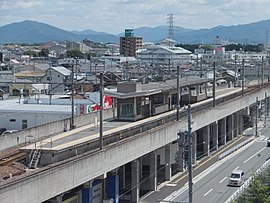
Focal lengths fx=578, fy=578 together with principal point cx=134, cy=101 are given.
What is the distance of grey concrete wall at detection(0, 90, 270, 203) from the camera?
45.0 ft

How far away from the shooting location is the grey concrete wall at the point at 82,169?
13.7 meters

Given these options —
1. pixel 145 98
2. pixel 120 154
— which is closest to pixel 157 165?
pixel 145 98

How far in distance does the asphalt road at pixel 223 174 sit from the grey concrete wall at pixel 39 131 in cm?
548

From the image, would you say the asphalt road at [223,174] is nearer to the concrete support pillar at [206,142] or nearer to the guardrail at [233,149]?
the guardrail at [233,149]

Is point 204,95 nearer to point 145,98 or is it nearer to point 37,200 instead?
point 145,98

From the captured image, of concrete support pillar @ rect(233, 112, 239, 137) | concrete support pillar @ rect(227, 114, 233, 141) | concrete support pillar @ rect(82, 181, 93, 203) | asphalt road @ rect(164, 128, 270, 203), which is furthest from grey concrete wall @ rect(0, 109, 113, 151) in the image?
concrete support pillar @ rect(233, 112, 239, 137)

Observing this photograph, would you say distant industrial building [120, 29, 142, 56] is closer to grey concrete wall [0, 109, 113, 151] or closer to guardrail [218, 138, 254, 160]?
guardrail [218, 138, 254, 160]

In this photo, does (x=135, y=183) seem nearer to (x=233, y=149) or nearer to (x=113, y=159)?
(x=113, y=159)

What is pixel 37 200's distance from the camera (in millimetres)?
14484

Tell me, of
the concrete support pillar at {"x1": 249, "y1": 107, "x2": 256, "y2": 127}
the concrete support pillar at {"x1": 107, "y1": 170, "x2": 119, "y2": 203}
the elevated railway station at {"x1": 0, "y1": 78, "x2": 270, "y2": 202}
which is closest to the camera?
the elevated railway station at {"x1": 0, "y1": 78, "x2": 270, "y2": 202}

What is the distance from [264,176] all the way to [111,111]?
11.0 m

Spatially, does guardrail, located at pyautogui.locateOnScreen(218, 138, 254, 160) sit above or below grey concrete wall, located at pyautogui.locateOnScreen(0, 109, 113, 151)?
below

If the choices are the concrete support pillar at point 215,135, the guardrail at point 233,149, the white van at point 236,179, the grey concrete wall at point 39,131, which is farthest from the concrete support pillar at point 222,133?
the grey concrete wall at point 39,131

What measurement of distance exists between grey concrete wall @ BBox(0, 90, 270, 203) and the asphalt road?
229 centimetres
